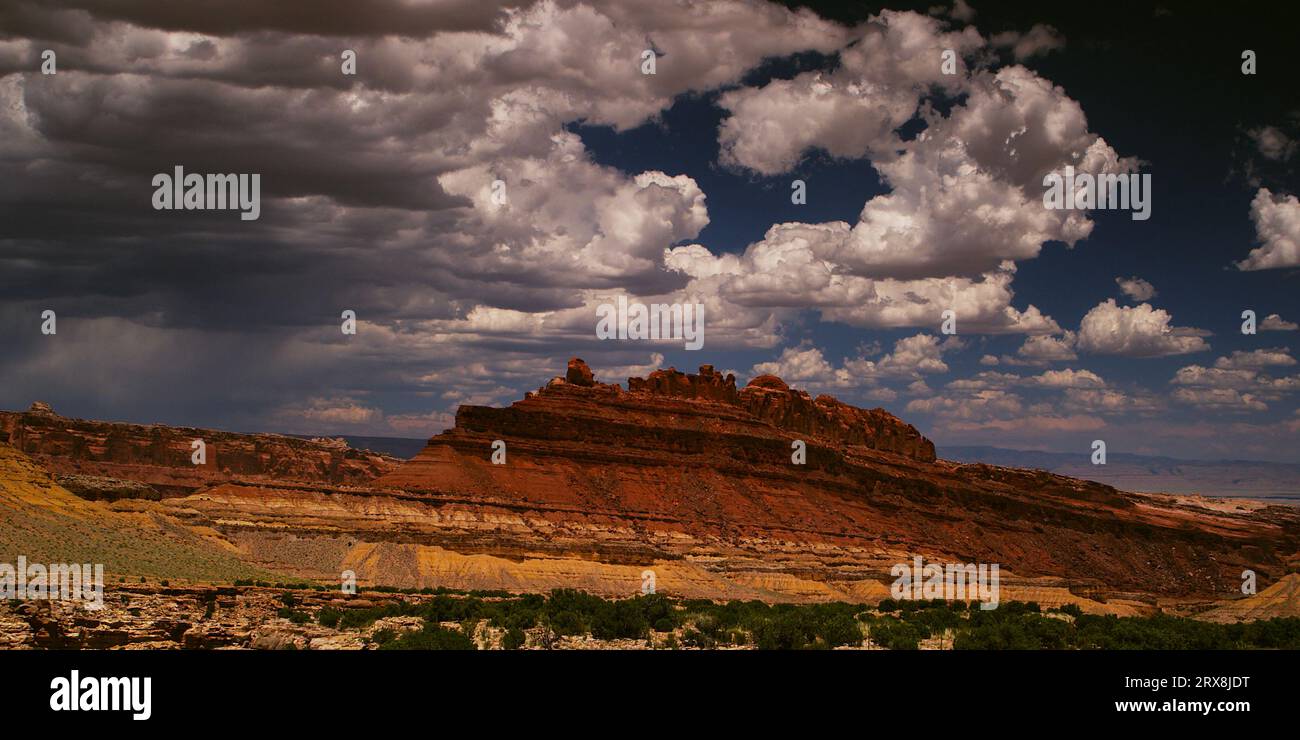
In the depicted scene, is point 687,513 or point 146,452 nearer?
point 687,513

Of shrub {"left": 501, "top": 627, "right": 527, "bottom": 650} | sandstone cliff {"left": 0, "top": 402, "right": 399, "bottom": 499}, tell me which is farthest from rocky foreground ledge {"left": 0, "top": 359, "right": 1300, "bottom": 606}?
shrub {"left": 501, "top": 627, "right": 527, "bottom": 650}

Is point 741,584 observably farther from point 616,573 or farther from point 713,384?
point 713,384

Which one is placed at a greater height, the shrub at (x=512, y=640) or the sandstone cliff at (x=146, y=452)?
the sandstone cliff at (x=146, y=452)

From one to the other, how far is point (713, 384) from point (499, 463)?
38472 millimetres

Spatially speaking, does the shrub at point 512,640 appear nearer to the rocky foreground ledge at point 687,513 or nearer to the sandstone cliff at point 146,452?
the rocky foreground ledge at point 687,513

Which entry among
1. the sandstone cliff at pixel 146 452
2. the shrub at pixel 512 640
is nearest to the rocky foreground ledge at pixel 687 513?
the sandstone cliff at pixel 146 452

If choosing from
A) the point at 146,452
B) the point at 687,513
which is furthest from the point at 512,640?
the point at 146,452

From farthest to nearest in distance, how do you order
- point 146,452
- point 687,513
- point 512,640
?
point 146,452 → point 687,513 → point 512,640

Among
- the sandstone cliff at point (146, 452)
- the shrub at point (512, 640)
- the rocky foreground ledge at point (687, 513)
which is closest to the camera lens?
the shrub at point (512, 640)

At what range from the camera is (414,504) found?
98000 millimetres

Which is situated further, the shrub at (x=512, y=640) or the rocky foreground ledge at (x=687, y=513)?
the rocky foreground ledge at (x=687, y=513)

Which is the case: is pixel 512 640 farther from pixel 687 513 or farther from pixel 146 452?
pixel 146 452

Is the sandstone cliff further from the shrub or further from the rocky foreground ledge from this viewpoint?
the shrub

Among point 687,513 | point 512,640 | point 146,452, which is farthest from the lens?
point 146,452
